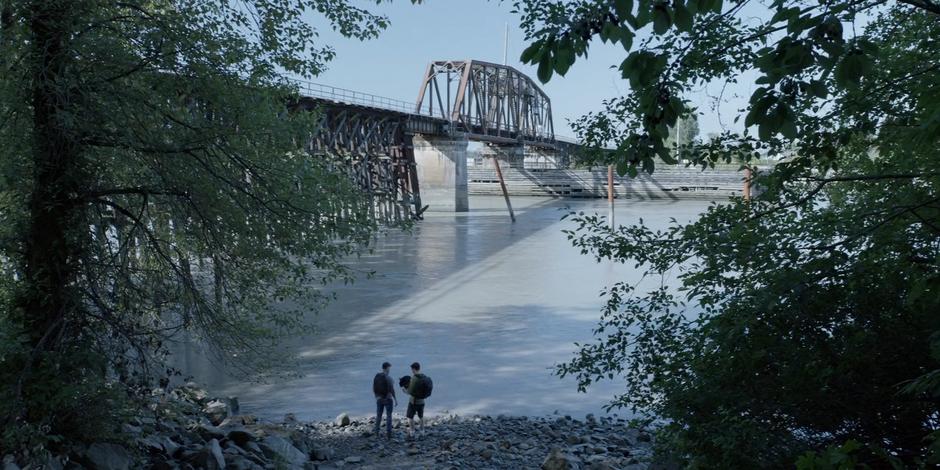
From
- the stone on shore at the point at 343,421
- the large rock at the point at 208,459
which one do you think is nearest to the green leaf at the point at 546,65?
the large rock at the point at 208,459

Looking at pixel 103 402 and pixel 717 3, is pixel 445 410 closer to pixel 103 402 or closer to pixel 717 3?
pixel 103 402

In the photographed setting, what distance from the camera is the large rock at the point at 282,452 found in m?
A: 11.0

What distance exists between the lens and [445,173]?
69750mm

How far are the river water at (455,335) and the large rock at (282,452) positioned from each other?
10.1 feet

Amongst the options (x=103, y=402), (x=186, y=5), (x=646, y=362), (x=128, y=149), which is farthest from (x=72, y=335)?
(x=646, y=362)

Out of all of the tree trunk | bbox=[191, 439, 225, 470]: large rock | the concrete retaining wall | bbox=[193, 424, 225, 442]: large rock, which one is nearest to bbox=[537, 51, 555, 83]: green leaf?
the tree trunk

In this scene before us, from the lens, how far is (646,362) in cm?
901

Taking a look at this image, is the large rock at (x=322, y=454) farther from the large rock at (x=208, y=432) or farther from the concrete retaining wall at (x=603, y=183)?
the concrete retaining wall at (x=603, y=183)

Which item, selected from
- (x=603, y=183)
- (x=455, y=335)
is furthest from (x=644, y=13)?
(x=603, y=183)

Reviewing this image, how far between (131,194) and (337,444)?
16.1ft

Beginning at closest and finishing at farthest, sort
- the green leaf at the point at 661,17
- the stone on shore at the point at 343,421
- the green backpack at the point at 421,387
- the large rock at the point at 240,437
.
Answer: the green leaf at the point at 661,17, the large rock at the point at 240,437, the green backpack at the point at 421,387, the stone on shore at the point at 343,421

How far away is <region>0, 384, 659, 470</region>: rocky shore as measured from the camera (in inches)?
379

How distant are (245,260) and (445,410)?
5.91 meters

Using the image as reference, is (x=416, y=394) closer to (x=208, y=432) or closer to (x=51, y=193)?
(x=208, y=432)
